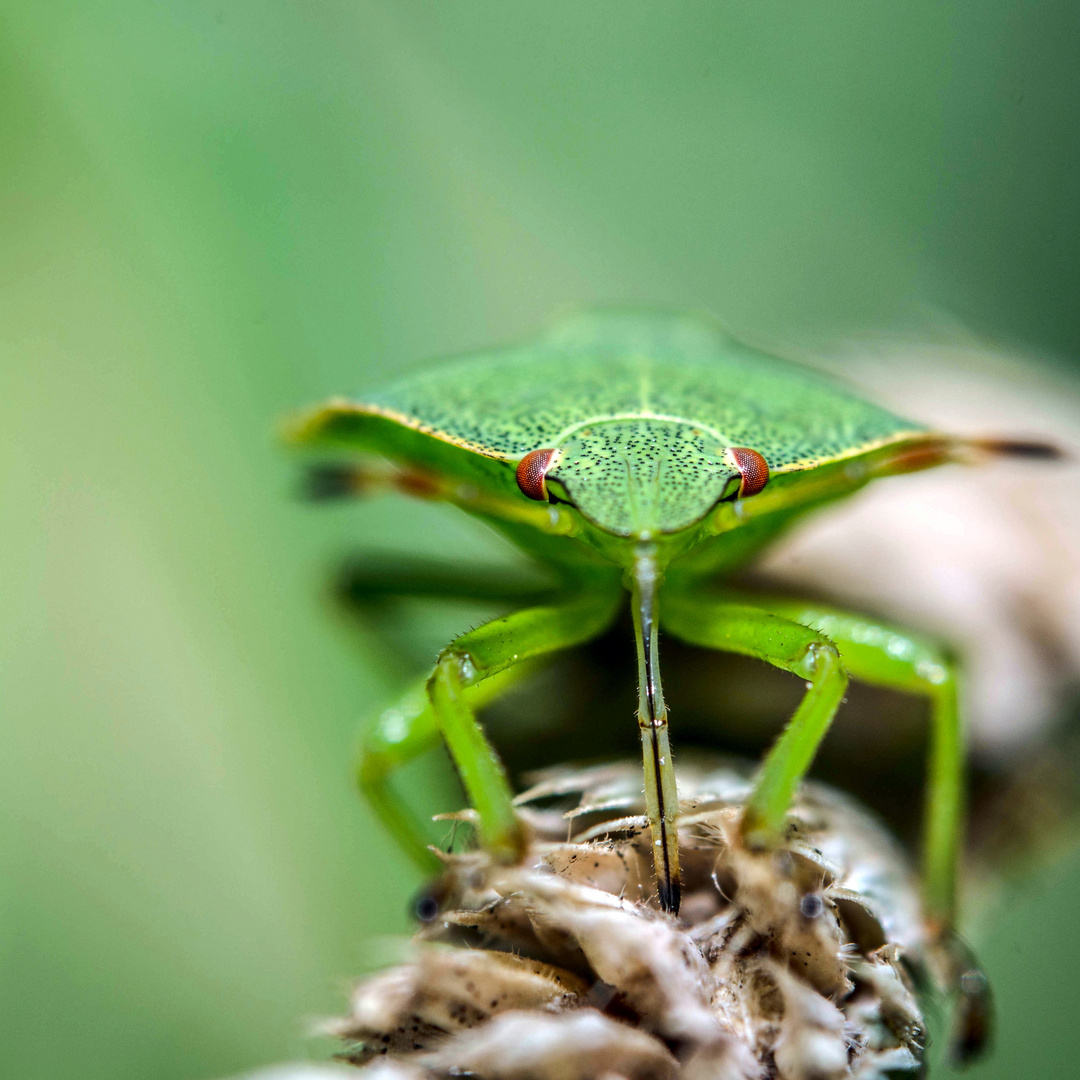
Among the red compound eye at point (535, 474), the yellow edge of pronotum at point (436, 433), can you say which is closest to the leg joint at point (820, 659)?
the yellow edge of pronotum at point (436, 433)

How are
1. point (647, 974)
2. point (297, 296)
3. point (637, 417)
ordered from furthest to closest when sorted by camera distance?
point (297, 296) < point (637, 417) < point (647, 974)

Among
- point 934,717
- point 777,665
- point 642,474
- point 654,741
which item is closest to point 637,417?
point 642,474

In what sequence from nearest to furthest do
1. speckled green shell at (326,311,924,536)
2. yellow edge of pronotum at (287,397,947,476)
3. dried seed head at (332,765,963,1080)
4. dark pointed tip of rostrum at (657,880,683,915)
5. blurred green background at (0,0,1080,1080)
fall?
dried seed head at (332,765,963,1080)
dark pointed tip of rostrum at (657,880,683,915)
speckled green shell at (326,311,924,536)
yellow edge of pronotum at (287,397,947,476)
blurred green background at (0,0,1080,1080)

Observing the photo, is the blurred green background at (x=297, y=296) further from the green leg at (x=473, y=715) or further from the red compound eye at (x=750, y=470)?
the red compound eye at (x=750, y=470)

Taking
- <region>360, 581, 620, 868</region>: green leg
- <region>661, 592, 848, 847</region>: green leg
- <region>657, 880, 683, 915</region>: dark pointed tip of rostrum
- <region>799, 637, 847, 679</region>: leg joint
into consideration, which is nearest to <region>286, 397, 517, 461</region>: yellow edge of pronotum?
<region>360, 581, 620, 868</region>: green leg

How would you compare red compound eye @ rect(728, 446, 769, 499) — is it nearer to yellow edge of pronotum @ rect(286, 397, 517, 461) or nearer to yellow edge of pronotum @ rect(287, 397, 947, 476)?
yellow edge of pronotum @ rect(287, 397, 947, 476)

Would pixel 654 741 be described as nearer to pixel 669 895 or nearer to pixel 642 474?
pixel 669 895
